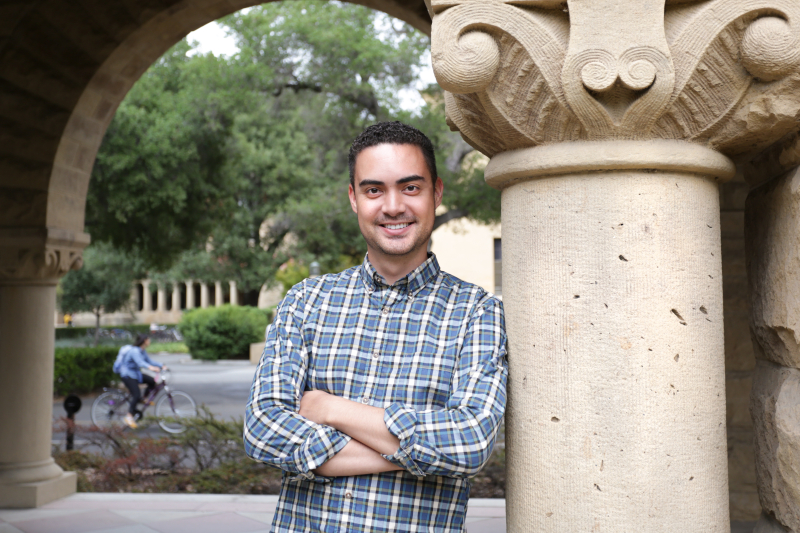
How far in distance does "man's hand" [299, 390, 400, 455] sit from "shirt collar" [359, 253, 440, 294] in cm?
35

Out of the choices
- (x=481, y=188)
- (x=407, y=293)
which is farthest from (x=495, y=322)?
(x=481, y=188)

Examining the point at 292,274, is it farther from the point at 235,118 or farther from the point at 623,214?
the point at 623,214

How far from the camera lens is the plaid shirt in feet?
5.22

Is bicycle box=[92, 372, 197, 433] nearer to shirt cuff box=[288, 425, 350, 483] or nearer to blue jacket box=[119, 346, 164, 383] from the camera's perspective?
blue jacket box=[119, 346, 164, 383]

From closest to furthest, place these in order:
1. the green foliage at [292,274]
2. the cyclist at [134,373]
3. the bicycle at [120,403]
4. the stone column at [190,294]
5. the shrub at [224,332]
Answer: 1. the cyclist at [134,373]
2. the bicycle at [120,403]
3. the shrub at [224,332]
4. the green foliage at [292,274]
5. the stone column at [190,294]

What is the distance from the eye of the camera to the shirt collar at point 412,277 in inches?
74.3

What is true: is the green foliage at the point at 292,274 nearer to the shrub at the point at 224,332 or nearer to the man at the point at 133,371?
the shrub at the point at 224,332

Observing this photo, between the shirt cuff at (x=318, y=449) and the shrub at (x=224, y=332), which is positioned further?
the shrub at (x=224, y=332)

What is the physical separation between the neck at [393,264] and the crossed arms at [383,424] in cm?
24

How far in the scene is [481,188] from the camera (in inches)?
497

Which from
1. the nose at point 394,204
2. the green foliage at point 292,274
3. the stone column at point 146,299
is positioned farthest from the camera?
the stone column at point 146,299

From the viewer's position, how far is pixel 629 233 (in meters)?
1.52

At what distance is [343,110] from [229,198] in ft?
11.0

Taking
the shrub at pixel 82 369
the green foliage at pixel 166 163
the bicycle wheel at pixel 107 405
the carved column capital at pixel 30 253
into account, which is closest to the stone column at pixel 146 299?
the shrub at pixel 82 369
